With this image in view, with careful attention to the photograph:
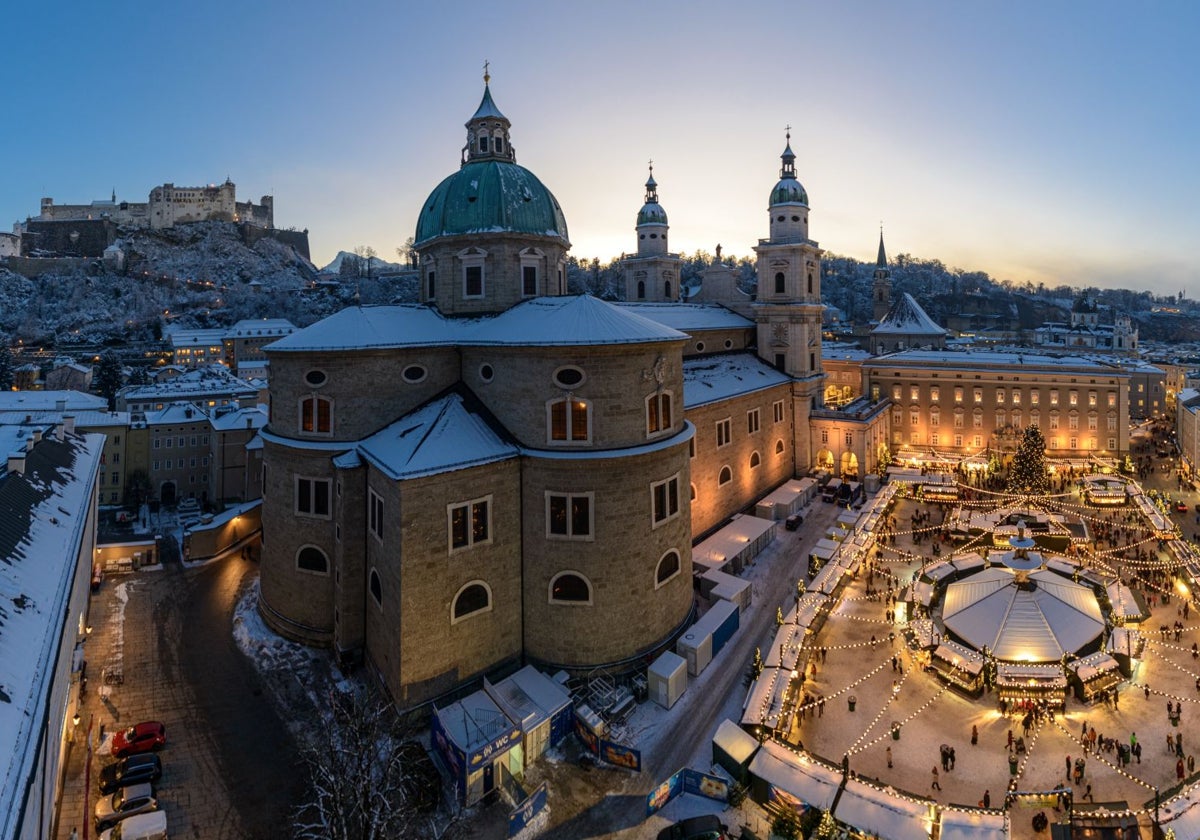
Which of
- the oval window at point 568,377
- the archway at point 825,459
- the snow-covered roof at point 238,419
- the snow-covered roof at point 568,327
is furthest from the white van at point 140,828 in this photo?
the archway at point 825,459

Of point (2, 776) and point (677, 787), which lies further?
point (677, 787)

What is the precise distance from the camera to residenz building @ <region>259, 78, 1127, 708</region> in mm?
21047

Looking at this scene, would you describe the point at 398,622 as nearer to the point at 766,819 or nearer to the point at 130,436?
the point at 766,819

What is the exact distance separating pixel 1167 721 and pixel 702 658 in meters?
16.7

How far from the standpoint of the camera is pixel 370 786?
14.8m

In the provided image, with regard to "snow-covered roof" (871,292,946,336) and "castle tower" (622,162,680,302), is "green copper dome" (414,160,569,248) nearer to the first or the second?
"castle tower" (622,162,680,302)

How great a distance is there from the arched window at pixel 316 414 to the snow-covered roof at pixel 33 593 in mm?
8562

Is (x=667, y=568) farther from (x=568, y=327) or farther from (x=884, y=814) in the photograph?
(x=884, y=814)

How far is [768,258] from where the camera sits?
50625 millimetres

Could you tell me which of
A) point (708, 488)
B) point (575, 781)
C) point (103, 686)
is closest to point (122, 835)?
point (103, 686)

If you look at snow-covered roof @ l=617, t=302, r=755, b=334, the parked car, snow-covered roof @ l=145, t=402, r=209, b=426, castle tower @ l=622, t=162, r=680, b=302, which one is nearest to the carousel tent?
snow-covered roof @ l=617, t=302, r=755, b=334

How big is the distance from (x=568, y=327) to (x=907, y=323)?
73038 mm

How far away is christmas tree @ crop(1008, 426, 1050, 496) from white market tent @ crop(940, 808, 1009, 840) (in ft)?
113

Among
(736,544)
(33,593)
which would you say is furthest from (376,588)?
Result: (736,544)
